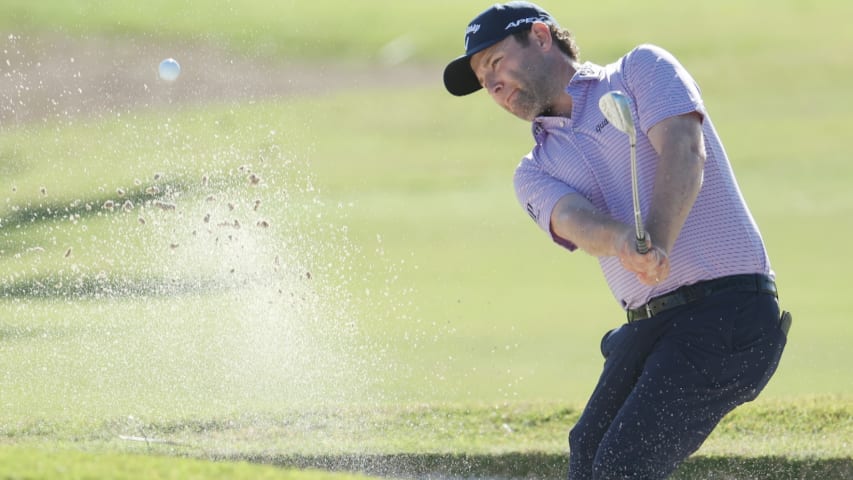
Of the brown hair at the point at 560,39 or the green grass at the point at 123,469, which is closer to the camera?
the green grass at the point at 123,469

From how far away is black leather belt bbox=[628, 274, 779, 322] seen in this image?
12.9 ft

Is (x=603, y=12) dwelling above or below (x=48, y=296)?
above

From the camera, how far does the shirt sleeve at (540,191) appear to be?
13.6ft

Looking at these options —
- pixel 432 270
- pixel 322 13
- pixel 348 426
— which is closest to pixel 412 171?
pixel 432 270

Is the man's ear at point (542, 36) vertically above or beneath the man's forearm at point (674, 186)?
above

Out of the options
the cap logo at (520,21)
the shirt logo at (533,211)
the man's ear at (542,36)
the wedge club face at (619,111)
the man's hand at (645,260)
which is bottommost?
the man's hand at (645,260)

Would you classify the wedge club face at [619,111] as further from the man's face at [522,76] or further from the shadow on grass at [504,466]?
the shadow on grass at [504,466]

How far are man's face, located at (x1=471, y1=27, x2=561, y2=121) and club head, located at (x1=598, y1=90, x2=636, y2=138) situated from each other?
562mm

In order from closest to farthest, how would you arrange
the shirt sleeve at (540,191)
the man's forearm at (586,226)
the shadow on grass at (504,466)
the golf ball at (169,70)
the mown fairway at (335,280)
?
the man's forearm at (586,226), the shirt sleeve at (540,191), the shadow on grass at (504,466), the mown fairway at (335,280), the golf ball at (169,70)

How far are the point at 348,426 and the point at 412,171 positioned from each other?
9377mm

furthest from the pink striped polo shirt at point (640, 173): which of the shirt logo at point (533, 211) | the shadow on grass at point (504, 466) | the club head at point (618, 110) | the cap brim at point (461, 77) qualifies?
the shadow on grass at point (504, 466)

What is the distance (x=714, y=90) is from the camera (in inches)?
781

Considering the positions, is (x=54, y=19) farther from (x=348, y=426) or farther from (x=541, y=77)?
(x=541, y=77)

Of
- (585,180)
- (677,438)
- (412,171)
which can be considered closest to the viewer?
(677,438)
